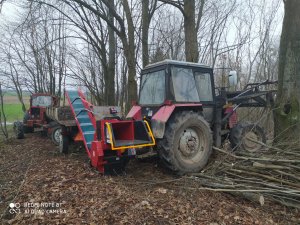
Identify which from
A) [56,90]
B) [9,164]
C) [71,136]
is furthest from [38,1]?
[56,90]

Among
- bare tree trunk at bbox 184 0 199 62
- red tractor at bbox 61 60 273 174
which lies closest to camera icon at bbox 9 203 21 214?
red tractor at bbox 61 60 273 174

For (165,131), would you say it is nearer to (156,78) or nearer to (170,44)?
(156,78)

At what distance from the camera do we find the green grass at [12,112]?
88.5 ft

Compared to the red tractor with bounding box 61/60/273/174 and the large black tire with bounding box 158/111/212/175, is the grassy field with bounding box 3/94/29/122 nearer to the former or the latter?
the red tractor with bounding box 61/60/273/174

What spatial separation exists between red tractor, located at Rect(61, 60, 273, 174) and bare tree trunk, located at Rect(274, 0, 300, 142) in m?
0.59

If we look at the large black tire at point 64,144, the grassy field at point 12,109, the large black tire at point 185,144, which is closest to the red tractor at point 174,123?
the large black tire at point 185,144

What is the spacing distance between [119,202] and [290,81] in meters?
4.35

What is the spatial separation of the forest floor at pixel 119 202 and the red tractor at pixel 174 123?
0.52 m

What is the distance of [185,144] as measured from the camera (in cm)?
565

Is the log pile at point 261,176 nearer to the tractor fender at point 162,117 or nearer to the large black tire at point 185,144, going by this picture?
the large black tire at point 185,144

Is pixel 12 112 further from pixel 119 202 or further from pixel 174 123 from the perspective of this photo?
pixel 119 202

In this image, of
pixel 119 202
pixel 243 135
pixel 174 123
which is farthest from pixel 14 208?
pixel 243 135

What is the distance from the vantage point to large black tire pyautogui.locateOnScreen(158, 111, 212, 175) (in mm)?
5355

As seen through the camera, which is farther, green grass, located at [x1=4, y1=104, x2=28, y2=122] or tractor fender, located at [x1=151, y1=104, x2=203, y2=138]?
green grass, located at [x1=4, y1=104, x2=28, y2=122]
